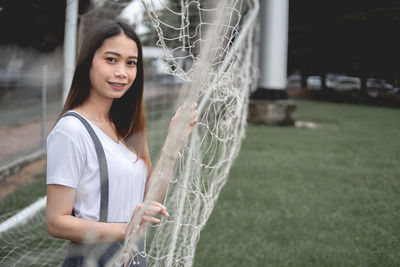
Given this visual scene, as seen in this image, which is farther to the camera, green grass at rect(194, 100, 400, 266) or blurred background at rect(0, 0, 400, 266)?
blurred background at rect(0, 0, 400, 266)

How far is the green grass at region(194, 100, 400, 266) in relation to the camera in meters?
3.41

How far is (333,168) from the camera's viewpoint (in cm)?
618

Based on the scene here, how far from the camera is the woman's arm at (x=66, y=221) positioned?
137 cm

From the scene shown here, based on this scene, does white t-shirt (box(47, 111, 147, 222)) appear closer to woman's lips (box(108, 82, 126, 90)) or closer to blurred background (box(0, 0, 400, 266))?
woman's lips (box(108, 82, 126, 90))

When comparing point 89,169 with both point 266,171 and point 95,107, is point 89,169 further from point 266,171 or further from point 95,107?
point 266,171

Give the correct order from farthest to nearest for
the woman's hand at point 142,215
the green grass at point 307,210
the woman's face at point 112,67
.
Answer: the green grass at point 307,210 → the woman's face at point 112,67 → the woman's hand at point 142,215

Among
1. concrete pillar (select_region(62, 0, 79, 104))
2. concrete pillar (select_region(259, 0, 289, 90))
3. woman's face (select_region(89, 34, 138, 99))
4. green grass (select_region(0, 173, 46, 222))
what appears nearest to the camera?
woman's face (select_region(89, 34, 138, 99))

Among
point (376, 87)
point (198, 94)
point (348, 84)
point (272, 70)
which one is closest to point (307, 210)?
point (198, 94)

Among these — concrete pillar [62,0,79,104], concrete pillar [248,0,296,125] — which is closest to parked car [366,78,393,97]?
concrete pillar [248,0,296,125]

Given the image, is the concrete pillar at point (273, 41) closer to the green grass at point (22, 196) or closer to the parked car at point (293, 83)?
the green grass at point (22, 196)

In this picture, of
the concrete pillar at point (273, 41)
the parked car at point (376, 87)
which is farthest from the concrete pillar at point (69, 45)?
the parked car at point (376, 87)

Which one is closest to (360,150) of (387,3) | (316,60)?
(387,3)

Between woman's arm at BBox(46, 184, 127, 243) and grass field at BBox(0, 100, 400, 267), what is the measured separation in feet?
6.51

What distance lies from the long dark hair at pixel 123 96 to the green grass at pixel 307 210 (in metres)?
1.82
